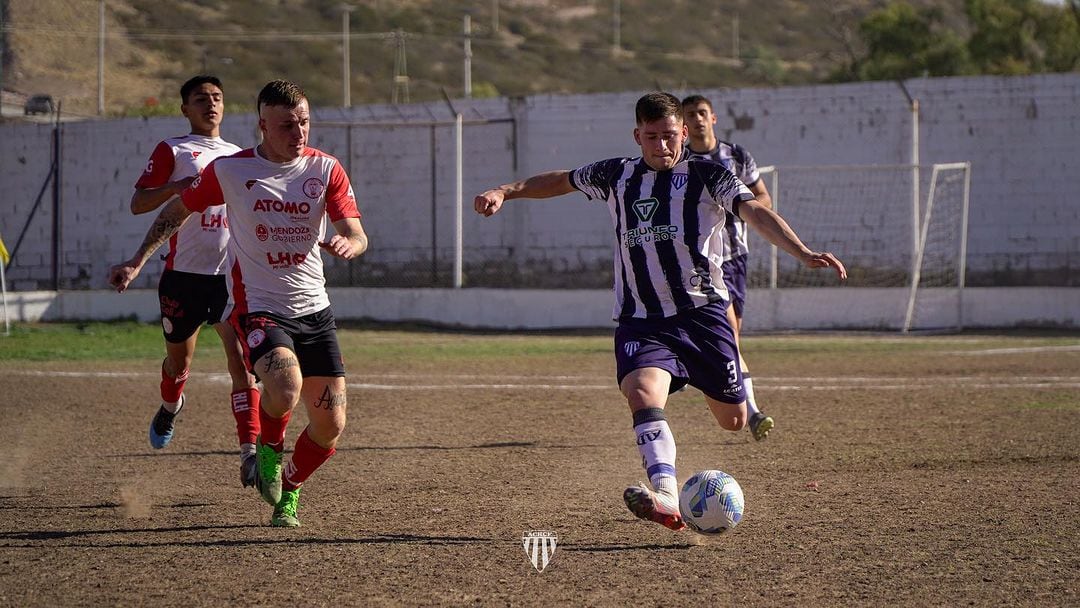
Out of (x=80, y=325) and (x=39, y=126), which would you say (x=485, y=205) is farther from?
(x=39, y=126)

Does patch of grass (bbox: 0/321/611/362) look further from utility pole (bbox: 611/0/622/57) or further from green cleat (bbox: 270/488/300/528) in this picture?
utility pole (bbox: 611/0/622/57)

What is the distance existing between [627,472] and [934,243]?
48.2ft

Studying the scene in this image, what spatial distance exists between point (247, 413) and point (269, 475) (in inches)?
39.2

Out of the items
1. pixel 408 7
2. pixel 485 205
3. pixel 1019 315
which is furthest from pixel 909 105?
pixel 408 7

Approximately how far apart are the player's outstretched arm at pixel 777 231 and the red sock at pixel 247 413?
2.83m

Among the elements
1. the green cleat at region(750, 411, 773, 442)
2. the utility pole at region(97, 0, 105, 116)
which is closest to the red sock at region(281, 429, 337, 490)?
the green cleat at region(750, 411, 773, 442)

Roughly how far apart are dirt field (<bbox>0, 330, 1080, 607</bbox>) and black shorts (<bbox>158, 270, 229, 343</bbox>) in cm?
87

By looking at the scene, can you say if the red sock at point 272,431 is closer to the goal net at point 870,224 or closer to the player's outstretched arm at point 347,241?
the player's outstretched arm at point 347,241

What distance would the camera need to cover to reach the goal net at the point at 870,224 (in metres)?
20.8

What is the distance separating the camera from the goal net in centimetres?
2077

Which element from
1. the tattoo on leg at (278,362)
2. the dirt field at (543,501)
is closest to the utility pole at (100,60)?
the dirt field at (543,501)

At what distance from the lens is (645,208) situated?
6027 millimetres

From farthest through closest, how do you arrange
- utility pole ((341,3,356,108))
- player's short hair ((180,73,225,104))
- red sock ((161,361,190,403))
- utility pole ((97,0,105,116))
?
utility pole ((341,3,356,108)) → utility pole ((97,0,105,116)) → red sock ((161,361,190,403)) → player's short hair ((180,73,225,104))

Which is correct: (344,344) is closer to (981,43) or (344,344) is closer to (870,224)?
(870,224)
